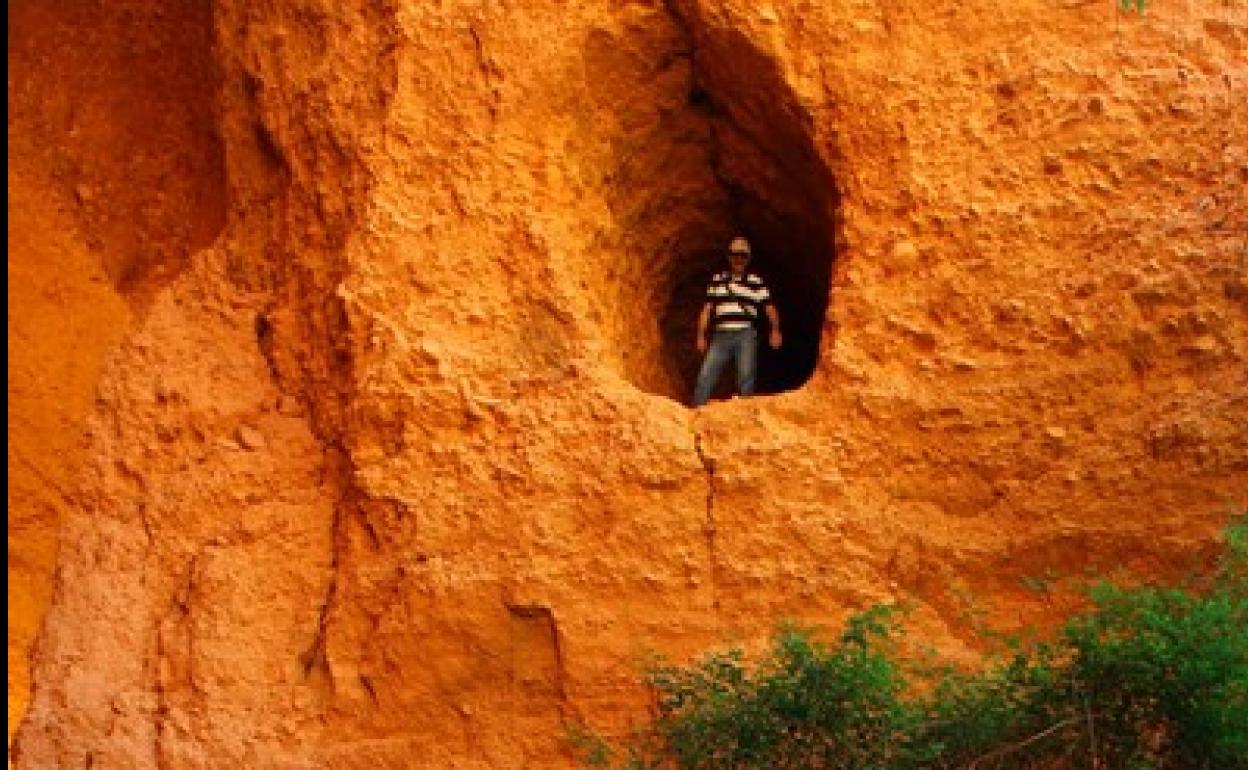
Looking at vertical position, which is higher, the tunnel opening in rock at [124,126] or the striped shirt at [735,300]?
the tunnel opening in rock at [124,126]

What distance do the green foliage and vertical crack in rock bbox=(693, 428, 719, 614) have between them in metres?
0.31

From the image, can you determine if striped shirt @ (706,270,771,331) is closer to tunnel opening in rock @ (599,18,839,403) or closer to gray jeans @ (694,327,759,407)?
gray jeans @ (694,327,759,407)

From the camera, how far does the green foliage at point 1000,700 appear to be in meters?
6.31

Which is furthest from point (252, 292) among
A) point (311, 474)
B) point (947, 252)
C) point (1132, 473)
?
point (1132, 473)

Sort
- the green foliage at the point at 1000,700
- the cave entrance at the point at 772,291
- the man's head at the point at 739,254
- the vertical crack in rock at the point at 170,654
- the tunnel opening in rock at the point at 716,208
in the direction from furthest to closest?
the cave entrance at the point at 772,291, the man's head at the point at 739,254, the tunnel opening in rock at the point at 716,208, the vertical crack in rock at the point at 170,654, the green foliage at the point at 1000,700

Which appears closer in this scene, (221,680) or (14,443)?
(221,680)

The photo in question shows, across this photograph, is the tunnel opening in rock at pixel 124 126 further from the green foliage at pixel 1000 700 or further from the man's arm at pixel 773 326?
the green foliage at pixel 1000 700

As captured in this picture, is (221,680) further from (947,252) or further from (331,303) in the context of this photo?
(947,252)

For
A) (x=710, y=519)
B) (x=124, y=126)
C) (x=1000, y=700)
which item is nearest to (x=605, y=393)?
(x=710, y=519)

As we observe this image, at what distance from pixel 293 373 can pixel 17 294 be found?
9.33ft

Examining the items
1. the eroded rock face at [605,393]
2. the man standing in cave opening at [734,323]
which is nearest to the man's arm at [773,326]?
the man standing in cave opening at [734,323]

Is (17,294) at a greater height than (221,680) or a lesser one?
greater

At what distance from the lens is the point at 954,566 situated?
7355mm

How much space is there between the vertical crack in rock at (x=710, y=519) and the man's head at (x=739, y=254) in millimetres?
1297
